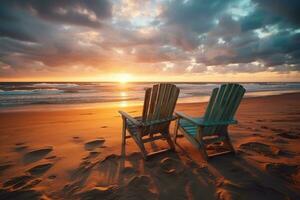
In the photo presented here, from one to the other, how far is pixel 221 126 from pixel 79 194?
2.40 meters

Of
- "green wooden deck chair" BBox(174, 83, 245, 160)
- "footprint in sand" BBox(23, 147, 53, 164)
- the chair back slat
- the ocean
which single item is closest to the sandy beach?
"footprint in sand" BBox(23, 147, 53, 164)

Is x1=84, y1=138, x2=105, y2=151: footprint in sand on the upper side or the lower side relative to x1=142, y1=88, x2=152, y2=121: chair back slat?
lower

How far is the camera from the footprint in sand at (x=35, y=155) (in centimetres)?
278

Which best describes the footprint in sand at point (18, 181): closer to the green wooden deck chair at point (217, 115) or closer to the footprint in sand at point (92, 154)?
the footprint in sand at point (92, 154)

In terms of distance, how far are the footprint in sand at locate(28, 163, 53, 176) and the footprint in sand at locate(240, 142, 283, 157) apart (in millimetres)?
3445

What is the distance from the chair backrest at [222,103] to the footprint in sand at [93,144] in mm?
2220

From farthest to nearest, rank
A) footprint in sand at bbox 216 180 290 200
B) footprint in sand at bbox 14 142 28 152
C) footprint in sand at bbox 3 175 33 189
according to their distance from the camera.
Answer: footprint in sand at bbox 14 142 28 152 → footprint in sand at bbox 3 175 33 189 → footprint in sand at bbox 216 180 290 200

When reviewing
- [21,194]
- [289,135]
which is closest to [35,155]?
[21,194]

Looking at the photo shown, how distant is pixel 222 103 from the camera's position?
272cm

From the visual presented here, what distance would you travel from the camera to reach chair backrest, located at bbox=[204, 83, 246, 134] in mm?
2670

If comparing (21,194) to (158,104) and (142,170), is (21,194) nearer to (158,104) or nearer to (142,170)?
(142,170)

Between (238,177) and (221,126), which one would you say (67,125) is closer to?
(221,126)

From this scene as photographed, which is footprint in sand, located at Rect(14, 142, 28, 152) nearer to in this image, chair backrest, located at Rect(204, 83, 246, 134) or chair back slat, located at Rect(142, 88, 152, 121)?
chair back slat, located at Rect(142, 88, 152, 121)

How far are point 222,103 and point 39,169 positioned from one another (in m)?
3.09
